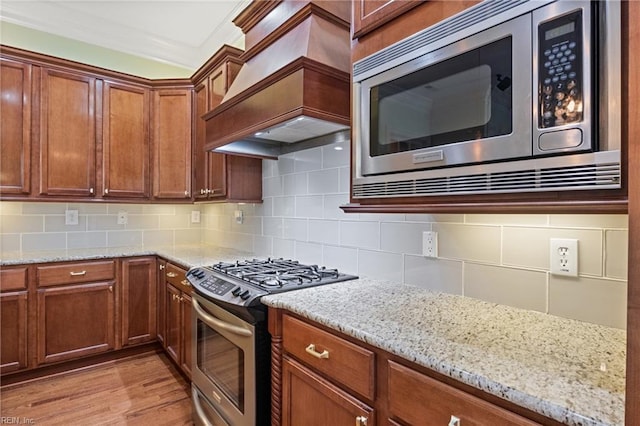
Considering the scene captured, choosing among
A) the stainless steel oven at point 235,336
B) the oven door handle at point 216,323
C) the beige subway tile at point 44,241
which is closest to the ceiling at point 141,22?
the beige subway tile at point 44,241

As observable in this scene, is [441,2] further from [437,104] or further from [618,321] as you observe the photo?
[618,321]

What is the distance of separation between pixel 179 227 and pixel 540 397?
11.2 feet

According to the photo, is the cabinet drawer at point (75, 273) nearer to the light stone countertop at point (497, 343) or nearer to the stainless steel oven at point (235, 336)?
the stainless steel oven at point (235, 336)

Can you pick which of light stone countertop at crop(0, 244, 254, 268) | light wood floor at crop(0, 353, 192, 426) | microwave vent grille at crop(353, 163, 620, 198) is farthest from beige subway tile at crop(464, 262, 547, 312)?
light wood floor at crop(0, 353, 192, 426)

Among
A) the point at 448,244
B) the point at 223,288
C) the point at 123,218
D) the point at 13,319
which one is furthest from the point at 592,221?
the point at 123,218

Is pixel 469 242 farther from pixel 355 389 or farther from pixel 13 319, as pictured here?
pixel 13 319

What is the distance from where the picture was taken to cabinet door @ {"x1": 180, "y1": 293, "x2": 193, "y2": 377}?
2.23 m

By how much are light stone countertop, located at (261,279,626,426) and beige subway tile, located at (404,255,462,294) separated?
0.05 metres

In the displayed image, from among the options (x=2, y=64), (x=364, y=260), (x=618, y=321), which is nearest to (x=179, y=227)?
(x=2, y=64)

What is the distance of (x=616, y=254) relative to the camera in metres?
1.01

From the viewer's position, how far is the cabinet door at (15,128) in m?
2.47

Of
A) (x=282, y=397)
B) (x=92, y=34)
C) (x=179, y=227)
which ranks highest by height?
(x=92, y=34)

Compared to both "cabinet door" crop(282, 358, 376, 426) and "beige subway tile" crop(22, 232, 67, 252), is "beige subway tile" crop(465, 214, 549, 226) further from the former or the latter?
"beige subway tile" crop(22, 232, 67, 252)

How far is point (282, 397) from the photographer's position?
1.32 meters
